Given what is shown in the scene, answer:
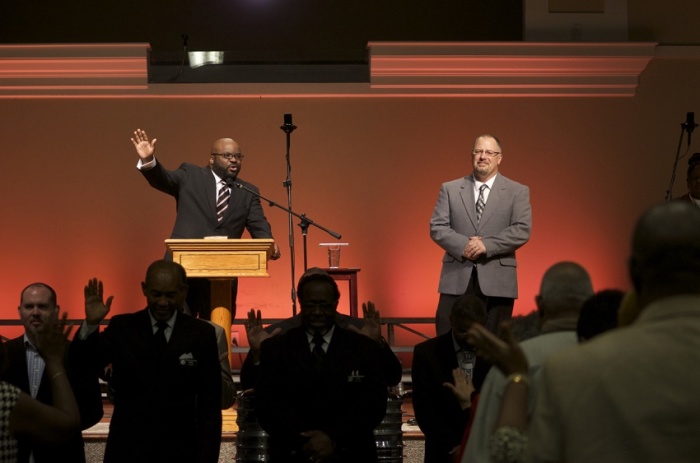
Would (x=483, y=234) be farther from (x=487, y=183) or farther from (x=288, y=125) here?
(x=288, y=125)

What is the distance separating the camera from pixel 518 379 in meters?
2.43

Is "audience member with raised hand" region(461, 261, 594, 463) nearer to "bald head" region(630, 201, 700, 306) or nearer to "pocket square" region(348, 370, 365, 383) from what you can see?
"bald head" region(630, 201, 700, 306)

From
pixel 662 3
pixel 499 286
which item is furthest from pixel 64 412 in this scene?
pixel 662 3

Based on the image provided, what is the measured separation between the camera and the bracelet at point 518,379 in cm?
243

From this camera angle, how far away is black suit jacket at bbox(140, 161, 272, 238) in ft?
21.8

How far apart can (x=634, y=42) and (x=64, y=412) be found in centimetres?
728

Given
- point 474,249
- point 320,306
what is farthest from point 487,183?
point 320,306

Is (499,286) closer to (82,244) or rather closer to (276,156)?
(276,156)

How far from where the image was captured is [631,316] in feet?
6.73

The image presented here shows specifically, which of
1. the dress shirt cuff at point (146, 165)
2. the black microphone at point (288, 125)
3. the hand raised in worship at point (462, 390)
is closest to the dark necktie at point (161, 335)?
the hand raised in worship at point (462, 390)

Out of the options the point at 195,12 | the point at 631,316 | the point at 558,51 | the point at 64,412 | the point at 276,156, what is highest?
the point at 195,12

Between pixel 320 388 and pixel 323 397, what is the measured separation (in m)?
0.03

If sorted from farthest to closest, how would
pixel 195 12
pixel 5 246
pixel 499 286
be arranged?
pixel 195 12 → pixel 5 246 → pixel 499 286

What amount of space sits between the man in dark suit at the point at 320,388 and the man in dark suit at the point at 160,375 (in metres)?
0.21
